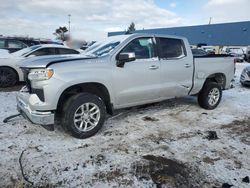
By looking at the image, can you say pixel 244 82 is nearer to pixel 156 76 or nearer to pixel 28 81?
pixel 156 76

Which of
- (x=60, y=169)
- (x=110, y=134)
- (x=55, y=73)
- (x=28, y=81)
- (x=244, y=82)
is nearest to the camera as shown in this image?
(x=60, y=169)

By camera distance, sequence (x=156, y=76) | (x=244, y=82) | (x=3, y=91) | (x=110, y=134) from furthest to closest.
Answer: (x=244, y=82)
(x=3, y=91)
(x=156, y=76)
(x=110, y=134)

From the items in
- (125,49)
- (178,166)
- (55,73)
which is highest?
(125,49)

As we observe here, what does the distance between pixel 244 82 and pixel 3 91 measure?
9.05 meters

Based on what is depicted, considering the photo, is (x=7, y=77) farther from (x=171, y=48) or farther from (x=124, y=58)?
(x=171, y=48)

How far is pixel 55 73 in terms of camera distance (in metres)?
4.11

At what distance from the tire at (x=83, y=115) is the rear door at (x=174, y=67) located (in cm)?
167

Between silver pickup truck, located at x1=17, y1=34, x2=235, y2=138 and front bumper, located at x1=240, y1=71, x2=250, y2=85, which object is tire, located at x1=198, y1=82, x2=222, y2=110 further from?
front bumper, located at x1=240, y1=71, x2=250, y2=85

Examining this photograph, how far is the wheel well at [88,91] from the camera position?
14.6 feet

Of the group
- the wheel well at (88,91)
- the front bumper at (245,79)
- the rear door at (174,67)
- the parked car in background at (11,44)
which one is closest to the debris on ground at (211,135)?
the rear door at (174,67)

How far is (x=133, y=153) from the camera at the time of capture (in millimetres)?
4070

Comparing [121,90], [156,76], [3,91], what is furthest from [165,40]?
[3,91]

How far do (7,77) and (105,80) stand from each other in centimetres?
555

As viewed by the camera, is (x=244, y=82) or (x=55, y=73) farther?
(x=244, y=82)
